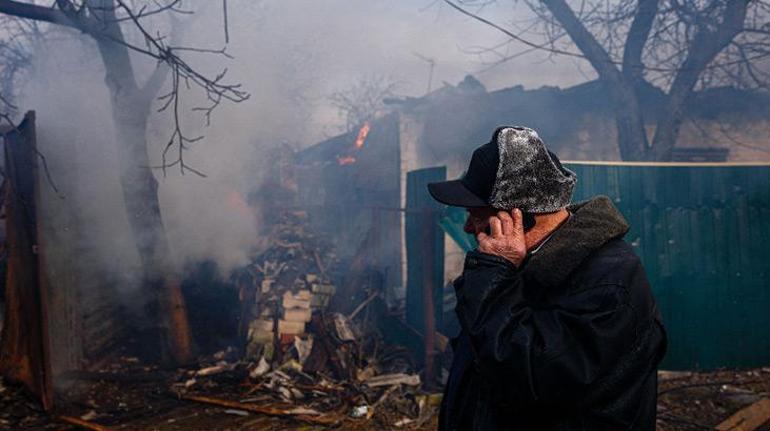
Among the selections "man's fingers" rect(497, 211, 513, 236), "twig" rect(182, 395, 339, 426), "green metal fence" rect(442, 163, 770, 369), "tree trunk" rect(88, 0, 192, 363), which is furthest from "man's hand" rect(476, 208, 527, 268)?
"tree trunk" rect(88, 0, 192, 363)

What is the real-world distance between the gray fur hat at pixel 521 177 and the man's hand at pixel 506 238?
41mm

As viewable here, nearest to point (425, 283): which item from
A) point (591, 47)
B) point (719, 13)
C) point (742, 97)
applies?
point (591, 47)

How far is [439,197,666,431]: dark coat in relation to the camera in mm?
1458

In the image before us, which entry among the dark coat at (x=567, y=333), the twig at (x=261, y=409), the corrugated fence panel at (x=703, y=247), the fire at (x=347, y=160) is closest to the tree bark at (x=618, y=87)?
the corrugated fence panel at (x=703, y=247)

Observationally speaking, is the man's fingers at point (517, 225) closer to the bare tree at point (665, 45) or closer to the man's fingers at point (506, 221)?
the man's fingers at point (506, 221)

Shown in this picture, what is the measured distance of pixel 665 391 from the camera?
18.4 feet

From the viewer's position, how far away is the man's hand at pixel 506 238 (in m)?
1.71

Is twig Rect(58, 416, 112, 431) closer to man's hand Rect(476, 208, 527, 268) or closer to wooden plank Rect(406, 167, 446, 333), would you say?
wooden plank Rect(406, 167, 446, 333)

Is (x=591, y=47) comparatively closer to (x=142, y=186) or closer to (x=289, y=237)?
(x=289, y=237)

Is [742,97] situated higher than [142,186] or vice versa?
[742,97]

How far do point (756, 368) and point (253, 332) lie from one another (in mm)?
6837

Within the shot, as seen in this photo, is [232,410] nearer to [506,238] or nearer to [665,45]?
[506,238]

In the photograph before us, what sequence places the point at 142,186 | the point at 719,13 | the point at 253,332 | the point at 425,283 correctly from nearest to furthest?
1. the point at 425,283
2. the point at 142,186
3. the point at 253,332
4. the point at 719,13

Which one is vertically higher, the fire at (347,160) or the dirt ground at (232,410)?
the fire at (347,160)
